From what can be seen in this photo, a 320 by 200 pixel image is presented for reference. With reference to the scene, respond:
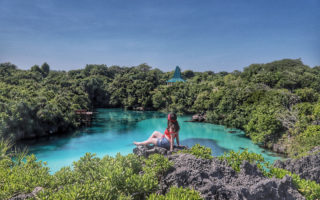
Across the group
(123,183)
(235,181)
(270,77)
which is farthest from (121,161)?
(270,77)

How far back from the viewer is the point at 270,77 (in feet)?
65.3

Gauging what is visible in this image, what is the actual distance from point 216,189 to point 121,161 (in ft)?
4.58

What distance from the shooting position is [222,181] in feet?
10.3

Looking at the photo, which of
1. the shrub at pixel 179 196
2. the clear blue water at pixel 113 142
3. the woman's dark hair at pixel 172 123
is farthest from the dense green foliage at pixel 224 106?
the shrub at pixel 179 196

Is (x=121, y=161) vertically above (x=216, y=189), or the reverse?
(x=121, y=161)

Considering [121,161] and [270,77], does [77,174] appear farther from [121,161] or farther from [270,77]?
[270,77]

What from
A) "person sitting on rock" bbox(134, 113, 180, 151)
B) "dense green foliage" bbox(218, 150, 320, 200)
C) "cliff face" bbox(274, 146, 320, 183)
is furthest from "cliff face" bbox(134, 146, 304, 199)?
"cliff face" bbox(274, 146, 320, 183)

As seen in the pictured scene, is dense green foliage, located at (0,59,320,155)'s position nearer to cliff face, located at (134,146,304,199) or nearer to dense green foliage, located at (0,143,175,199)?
cliff face, located at (134,146,304,199)

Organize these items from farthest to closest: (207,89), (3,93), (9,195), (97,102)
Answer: (97,102), (207,89), (3,93), (9,195)

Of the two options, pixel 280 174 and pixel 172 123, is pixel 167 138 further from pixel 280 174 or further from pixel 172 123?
pixel 280 174

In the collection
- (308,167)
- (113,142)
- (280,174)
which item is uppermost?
(280,174)

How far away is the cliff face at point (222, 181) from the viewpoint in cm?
270

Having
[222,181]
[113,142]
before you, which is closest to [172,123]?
[222,181]

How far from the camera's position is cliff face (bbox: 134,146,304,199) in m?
2.70
